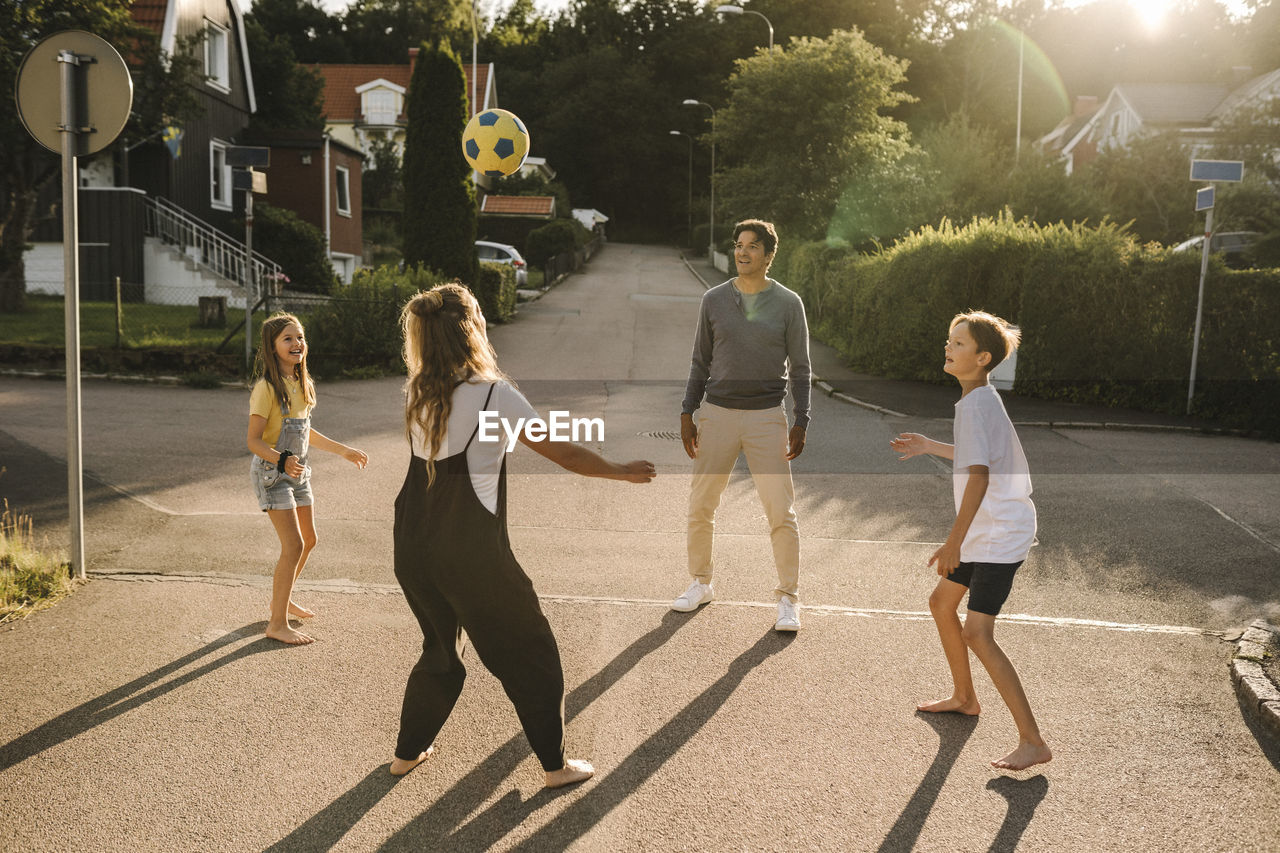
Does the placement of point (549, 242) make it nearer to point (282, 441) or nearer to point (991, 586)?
point (282, 441)

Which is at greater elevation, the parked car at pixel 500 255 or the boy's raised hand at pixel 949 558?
the parked car at pixel 500 255

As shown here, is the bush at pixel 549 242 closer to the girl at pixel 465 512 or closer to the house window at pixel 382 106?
the house window at pixel 382 106

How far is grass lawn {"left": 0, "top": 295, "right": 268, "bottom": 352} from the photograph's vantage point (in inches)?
637

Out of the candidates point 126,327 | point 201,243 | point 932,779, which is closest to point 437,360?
point 932,779

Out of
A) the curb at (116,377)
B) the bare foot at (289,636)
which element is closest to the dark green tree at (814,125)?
the curb at (116,377)

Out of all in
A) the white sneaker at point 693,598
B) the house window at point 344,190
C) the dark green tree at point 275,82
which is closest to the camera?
the white sneaker at point 693,598

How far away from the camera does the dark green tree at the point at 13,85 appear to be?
18.6 metres

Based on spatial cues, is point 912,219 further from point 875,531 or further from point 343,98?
point 343,98

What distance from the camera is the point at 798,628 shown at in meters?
5.61

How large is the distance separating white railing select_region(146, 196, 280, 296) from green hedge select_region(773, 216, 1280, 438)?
48.4ft

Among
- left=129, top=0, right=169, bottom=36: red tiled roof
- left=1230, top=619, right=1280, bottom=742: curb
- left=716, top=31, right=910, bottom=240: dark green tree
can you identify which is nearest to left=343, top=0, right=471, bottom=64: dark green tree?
left=716, top=31, right=910, bottom=240: dark green tree

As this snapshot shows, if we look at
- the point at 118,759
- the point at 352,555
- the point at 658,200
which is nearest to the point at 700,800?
the point at 118,759

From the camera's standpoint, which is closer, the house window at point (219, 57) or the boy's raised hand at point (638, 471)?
the boy's raised hand at point (638, 471)

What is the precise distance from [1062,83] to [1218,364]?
69.6 m
